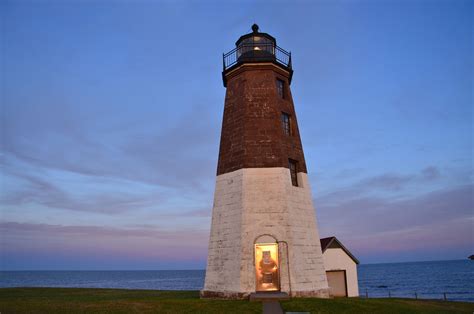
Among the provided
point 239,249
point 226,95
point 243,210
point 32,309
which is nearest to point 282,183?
point 243,210

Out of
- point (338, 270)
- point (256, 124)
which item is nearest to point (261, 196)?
point (256, 124)

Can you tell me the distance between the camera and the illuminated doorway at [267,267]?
1552cm

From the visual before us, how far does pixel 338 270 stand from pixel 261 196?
37.0 ft

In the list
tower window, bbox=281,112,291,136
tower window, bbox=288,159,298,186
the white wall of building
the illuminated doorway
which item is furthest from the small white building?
tower window, bbox=281,112,291,136

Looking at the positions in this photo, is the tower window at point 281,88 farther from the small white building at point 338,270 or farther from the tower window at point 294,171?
the small white building at point 338,270

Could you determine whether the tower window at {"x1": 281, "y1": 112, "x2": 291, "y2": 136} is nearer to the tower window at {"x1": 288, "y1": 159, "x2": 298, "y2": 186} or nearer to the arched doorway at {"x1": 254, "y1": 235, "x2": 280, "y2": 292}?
the tower window at {"x1": 288, "y1": 159, "x2": 298, "y2": 186}

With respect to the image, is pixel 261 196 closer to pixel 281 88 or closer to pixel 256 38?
pixel 281 88

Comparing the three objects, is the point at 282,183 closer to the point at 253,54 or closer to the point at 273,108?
the point at 273,108

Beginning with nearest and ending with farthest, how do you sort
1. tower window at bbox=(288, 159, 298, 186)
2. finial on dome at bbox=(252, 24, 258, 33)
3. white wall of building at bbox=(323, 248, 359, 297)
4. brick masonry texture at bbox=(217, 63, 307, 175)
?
brick masonry texture at bbox=(217, 63, 307, 175), tower window at bbox=(288, 159, 298, 186), finial on dome at bbox=(252, 24, 258, 33), white wall of building at bbox=(323, 248, 359, 297)

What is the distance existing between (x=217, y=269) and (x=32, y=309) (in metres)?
7.71

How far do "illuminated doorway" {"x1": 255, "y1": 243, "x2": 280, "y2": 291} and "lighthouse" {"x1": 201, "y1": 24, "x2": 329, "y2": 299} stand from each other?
4cm

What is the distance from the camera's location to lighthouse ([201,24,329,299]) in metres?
15.6

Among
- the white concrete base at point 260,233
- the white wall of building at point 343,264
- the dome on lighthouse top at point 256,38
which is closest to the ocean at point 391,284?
the white wall of building at point 343,264

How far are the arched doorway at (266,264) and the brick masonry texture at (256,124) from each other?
3.64 metres
